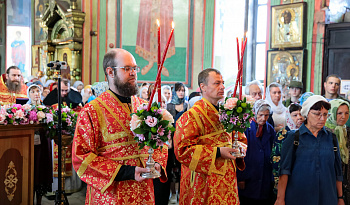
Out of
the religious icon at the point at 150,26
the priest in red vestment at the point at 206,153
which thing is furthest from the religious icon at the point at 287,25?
the priest in red vestment at the point at 206,153

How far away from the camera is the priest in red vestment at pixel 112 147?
230 cm

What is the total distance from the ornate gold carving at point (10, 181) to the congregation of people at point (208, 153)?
83cm

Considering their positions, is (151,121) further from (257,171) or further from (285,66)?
(285,66)

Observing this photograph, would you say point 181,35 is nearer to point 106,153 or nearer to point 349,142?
point 349,142

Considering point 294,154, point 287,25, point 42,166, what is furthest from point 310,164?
point 287,25

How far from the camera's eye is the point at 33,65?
14672 mm

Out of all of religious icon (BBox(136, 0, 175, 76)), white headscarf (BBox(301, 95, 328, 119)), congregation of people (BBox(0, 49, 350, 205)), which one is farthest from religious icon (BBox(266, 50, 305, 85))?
white headscarf (BBox(301, 95, 328, 119))

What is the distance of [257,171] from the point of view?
12.7 ft

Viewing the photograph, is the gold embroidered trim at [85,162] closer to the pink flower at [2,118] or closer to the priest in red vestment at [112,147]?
the priest in red vestment at [112,147]

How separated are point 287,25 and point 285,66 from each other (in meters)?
1.05

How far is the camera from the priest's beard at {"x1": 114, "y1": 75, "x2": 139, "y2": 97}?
2.44 metres

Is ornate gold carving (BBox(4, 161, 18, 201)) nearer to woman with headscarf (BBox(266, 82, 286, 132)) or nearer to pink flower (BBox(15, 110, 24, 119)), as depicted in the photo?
pink flower (BBox(15, 110, 24, 119))

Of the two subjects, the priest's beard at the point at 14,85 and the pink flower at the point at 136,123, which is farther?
the priest's beard at the point at 14,85

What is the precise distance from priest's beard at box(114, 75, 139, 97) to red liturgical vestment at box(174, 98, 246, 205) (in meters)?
0.75
